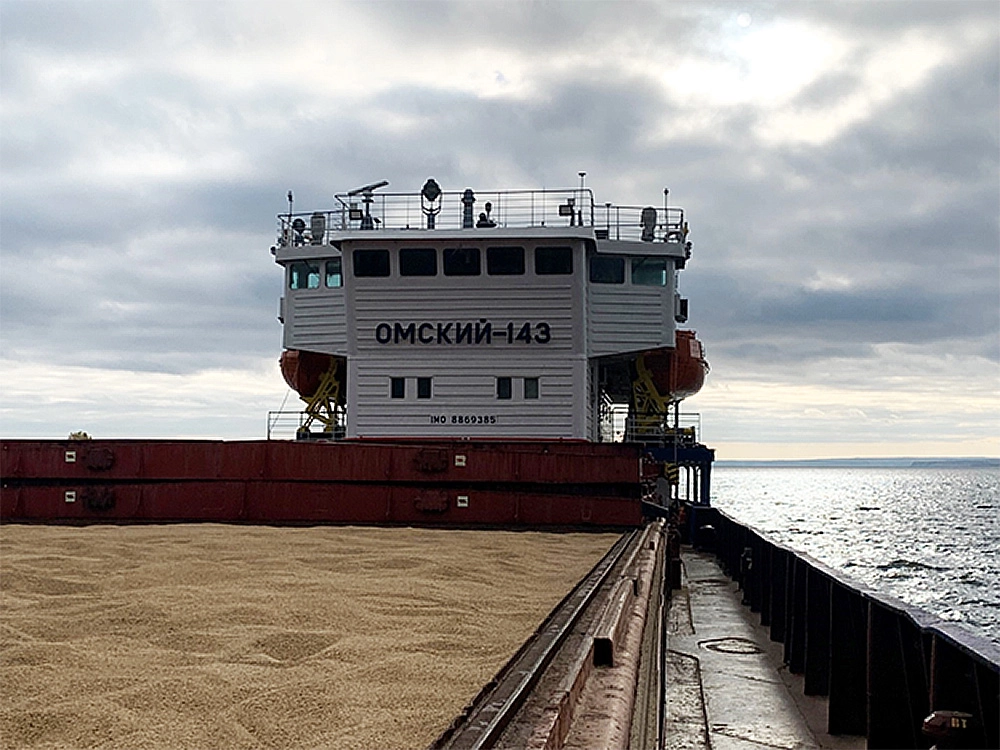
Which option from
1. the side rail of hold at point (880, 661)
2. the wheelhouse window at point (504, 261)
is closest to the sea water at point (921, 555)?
the side rail of hold at point (880, 661)

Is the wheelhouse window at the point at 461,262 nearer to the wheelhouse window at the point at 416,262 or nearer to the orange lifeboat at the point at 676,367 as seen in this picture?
the wheelhouse window at the point at 416,262

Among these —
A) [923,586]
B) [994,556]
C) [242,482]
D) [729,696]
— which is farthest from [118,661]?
[994,556]

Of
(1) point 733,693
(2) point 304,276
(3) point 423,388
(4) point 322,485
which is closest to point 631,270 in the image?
(3) point 423,388

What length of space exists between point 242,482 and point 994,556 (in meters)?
36.6

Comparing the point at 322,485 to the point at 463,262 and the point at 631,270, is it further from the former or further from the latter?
the point at 631,270

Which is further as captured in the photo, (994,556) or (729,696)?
(994,556)

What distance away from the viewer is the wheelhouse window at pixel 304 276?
25.9 meters

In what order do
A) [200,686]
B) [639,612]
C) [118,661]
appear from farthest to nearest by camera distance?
[639,612] → [118,661] → [200,686]

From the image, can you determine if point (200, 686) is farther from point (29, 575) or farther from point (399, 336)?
point (399, 336)

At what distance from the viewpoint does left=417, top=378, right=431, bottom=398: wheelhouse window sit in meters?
22.4

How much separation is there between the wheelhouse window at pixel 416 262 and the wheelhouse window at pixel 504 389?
9.12 ft

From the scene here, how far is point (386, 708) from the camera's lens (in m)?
4.86

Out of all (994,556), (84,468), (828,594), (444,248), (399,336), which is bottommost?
(994,556)

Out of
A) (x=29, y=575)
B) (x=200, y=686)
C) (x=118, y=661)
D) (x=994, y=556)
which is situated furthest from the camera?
(x=994, y=556)
